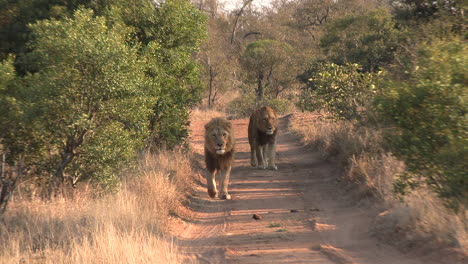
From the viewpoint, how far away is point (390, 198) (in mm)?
8703

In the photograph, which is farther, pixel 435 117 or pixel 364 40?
pixel 364 40

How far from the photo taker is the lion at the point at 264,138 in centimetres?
1400

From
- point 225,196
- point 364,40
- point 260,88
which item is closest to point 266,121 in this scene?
point 225,196

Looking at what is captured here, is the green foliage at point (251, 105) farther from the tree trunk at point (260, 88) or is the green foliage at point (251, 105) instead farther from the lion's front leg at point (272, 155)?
the lion's front leg at point (272, 155)

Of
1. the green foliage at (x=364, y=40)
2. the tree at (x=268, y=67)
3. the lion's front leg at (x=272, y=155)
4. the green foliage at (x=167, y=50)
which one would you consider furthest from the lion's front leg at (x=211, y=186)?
the tree at (x=268, y=67)

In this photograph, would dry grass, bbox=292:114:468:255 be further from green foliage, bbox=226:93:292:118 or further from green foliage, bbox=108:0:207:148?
green foliage, bbox=226:93:292:118

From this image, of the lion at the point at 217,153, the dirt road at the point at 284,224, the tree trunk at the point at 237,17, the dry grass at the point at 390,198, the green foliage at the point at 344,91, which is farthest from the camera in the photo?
the tree trunk at the point at 237,17

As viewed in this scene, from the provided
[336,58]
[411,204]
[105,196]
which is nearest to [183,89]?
[105,196]

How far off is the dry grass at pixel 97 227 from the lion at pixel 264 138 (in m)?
4.46

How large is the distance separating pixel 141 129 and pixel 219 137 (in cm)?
167

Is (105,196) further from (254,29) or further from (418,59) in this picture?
(254,29)

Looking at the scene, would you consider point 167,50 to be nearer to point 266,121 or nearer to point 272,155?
point 266,121

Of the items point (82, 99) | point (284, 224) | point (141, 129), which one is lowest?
point (284, 224)

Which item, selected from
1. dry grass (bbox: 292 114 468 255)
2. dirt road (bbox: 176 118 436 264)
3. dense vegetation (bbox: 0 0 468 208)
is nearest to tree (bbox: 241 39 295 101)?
dense vegetation (bbox: 0 0 468 208)
